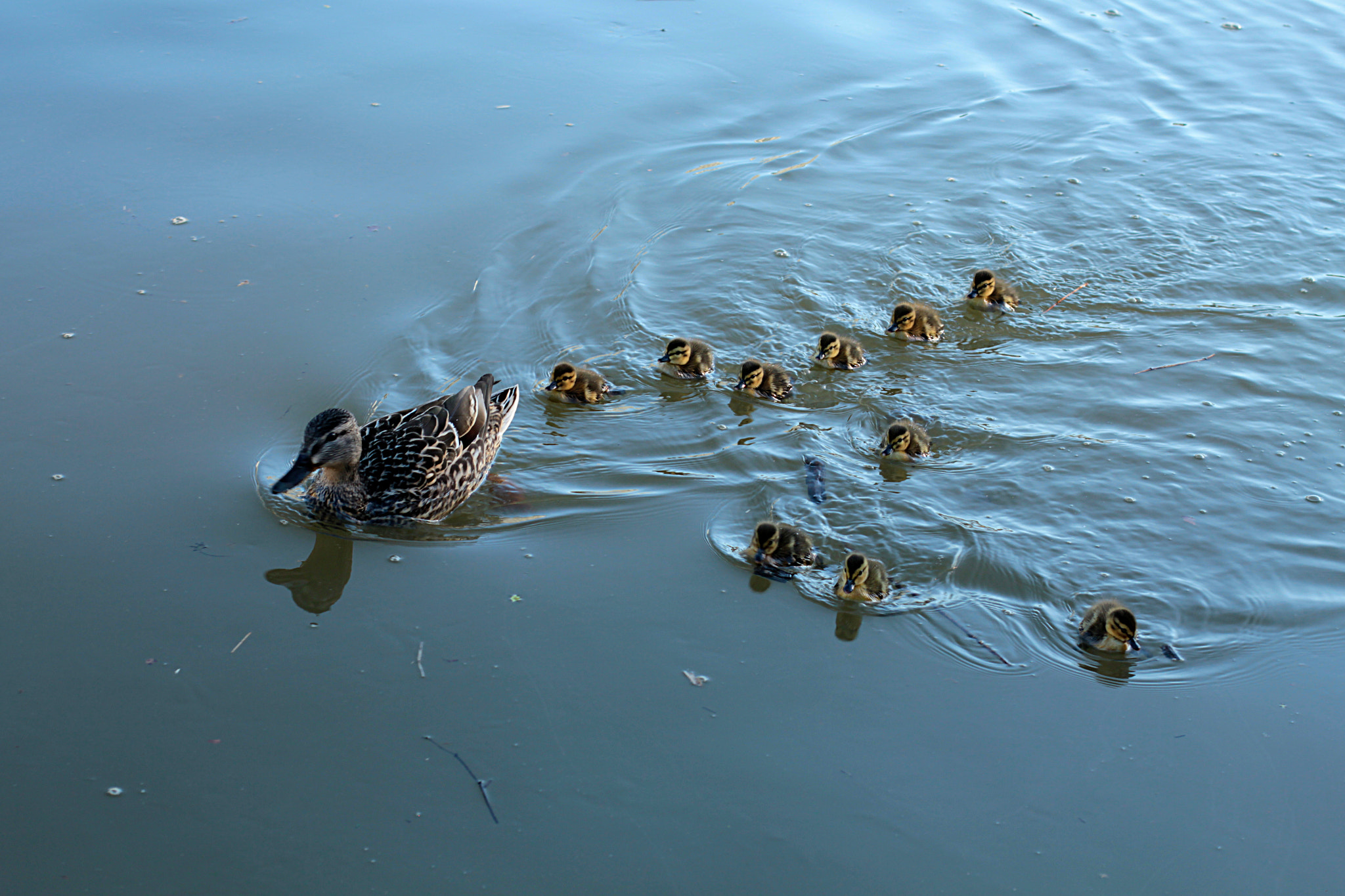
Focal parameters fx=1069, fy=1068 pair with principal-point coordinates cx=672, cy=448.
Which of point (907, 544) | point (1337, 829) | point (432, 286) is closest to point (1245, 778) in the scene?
point (1337, 829)

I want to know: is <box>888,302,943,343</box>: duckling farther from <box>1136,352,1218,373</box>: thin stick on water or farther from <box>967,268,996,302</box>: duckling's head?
<box>1136,352,1218,373</box>: thin stick on water

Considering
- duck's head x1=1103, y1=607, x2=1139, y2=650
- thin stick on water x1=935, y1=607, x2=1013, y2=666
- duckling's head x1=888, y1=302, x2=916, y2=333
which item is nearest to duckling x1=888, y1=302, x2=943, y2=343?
duckling's head x1=888, y1=302, x2=916, y2=333

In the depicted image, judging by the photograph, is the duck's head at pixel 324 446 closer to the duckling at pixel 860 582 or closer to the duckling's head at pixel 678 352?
the duckling's head at pixel 678 352

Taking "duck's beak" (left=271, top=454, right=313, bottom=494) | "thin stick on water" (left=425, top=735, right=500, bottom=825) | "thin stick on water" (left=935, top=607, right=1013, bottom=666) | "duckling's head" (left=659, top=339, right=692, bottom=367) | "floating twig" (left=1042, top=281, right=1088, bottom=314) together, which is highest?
"floating twig" (left=1042, top=281, right=1088, bottom=314)

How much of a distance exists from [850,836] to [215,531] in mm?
2651

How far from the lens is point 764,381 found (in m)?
5.57

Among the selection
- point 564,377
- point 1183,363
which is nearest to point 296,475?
point 564,377

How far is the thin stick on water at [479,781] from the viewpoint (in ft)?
10.2

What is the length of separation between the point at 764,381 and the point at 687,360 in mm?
421

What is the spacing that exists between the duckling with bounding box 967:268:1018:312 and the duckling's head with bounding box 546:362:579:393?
2.53 meters

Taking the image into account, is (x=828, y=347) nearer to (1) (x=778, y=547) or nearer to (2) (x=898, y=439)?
(2) (x=898, y=439)

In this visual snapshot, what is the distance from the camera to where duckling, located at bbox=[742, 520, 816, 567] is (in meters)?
4.20

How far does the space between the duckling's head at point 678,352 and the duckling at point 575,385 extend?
40 cm

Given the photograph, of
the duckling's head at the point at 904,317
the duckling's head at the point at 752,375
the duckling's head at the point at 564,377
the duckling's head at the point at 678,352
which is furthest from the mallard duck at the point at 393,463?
the duckling's head at the point at 904,317
